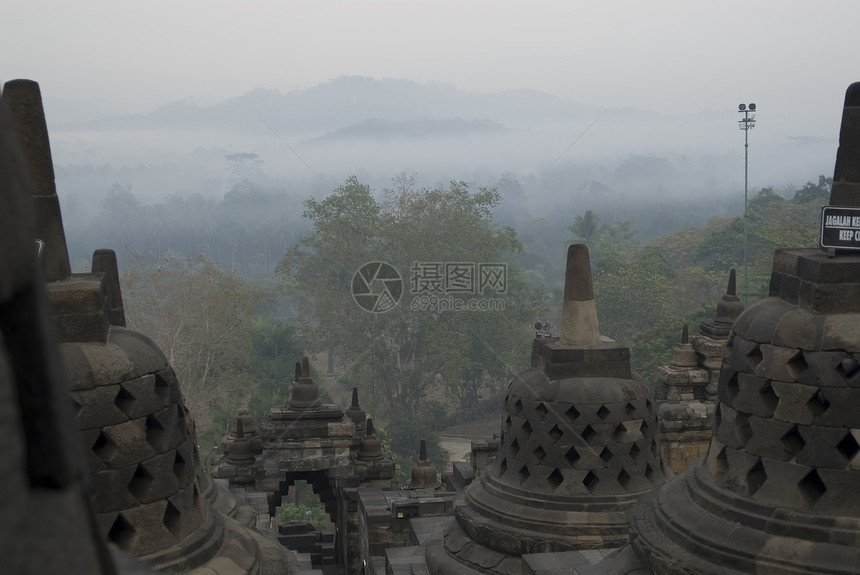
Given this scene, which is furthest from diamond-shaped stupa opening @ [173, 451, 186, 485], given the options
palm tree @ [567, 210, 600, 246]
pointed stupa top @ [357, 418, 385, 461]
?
palm tree @ [567, 210, 600, 246]

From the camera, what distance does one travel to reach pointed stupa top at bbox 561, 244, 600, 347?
9.70 metres

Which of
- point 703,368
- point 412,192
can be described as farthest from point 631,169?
point 703,368

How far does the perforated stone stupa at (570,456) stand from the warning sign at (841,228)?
4.33 meters

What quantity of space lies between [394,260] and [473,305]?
5.35m

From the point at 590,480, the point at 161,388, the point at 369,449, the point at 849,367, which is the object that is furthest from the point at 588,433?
the point at 369,449

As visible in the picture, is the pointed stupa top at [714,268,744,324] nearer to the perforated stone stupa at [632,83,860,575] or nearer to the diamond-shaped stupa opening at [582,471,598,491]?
the diamond-shaped stupa opening at [582,471,598,491]

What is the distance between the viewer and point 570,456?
9.38 metres

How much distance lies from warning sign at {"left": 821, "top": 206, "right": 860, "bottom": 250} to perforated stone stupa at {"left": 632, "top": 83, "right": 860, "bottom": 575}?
0.07m

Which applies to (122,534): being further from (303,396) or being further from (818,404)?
(303,396)

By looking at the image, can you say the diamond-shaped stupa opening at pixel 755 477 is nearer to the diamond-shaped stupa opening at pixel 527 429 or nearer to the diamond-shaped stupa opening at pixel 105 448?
the diamond-shaped stupa opening at pixel 105 448

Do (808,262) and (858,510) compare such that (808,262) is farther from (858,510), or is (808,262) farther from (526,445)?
(526,445)

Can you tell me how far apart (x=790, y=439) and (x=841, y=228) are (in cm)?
133

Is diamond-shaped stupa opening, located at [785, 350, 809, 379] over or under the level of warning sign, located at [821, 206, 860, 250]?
under

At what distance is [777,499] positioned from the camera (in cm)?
518
